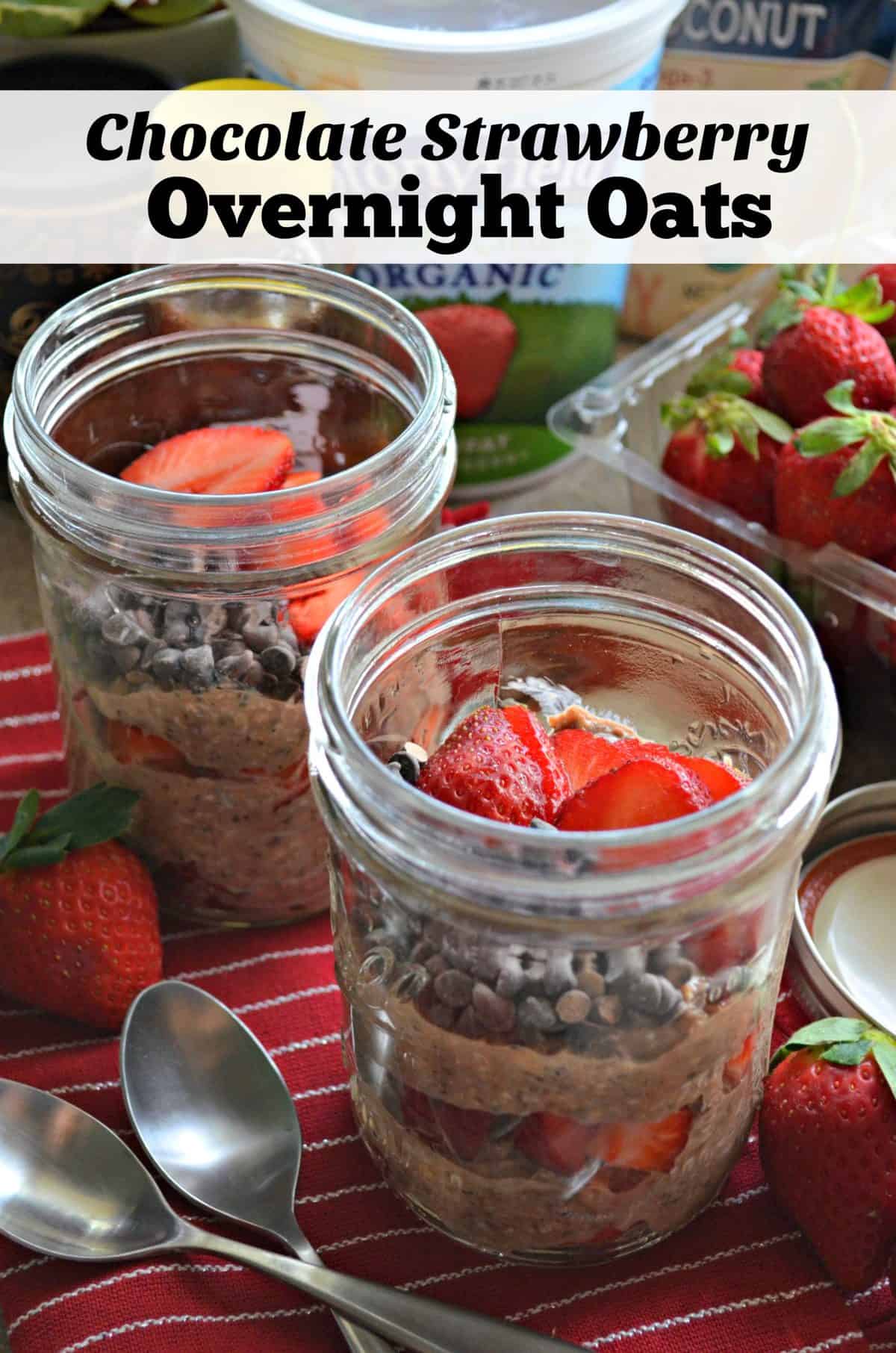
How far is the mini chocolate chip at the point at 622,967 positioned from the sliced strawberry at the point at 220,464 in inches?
16.1

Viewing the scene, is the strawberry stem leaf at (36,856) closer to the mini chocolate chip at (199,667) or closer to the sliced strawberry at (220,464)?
the mini chocolate chip at (199,667)

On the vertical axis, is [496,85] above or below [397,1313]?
above

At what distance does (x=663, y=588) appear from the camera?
84 centimetres

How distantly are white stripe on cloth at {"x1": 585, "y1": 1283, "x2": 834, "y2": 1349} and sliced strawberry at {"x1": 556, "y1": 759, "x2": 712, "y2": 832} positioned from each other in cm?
24

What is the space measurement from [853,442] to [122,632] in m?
0.51

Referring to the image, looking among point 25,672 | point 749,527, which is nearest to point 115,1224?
point 25,672

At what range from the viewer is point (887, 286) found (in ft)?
4.05

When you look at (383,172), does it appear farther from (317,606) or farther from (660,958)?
(660,958)

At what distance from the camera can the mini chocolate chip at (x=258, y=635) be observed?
0.87 m

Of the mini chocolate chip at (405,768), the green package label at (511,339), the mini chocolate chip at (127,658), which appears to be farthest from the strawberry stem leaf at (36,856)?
the green package label at (511,339)

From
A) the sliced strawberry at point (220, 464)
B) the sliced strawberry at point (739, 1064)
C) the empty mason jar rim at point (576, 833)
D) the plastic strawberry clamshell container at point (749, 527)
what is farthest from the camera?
the plastic strawberry clamshell container at point (749, 527)

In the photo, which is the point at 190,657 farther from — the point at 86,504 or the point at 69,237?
the point at 69,237

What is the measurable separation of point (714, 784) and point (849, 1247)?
0.76 ft

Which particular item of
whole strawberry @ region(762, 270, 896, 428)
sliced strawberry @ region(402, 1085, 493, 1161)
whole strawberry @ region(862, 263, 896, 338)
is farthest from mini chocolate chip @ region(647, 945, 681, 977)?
whole strawberry @ region(862, 263, 896, 338)
